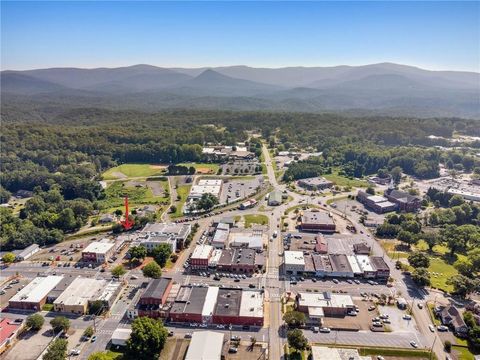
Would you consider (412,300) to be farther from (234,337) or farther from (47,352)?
(47,352)

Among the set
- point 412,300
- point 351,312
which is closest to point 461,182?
point 412,300

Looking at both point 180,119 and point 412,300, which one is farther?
point 180,119

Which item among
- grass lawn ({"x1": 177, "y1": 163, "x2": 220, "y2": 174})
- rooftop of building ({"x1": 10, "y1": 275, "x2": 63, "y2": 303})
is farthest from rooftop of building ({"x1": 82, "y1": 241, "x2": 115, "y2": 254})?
grass lawn ({"x1": 177, "y1": 163, "x2": 220, "y2": 174})

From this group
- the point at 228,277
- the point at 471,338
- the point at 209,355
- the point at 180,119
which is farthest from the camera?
the point at 180,119

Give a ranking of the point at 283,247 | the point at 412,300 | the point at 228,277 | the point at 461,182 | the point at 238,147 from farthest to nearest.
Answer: the point at 238,147 < the point at 461,182 < the point at 283,247 < the point at 228,277 < the point at 412,300

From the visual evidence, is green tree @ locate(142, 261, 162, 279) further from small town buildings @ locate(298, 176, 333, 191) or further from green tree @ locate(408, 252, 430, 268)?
small town buildings @ locate(298, 176, 333, 191)

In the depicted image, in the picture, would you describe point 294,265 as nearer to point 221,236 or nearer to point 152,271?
point 221,236
